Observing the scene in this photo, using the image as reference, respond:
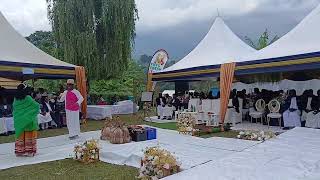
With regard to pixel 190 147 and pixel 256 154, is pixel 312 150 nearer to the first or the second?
pixel 256 154

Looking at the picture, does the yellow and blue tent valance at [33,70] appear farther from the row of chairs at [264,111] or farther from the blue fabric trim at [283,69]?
the row of chairs at [264,111]

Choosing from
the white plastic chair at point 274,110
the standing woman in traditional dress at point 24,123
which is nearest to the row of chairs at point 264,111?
the white plastic chair at point 274,110

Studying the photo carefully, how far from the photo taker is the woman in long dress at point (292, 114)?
998 cm

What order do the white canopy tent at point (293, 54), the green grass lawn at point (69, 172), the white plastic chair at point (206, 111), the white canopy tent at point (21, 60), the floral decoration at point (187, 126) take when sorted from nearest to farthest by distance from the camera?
the green grass lawn at point (69, 172)
the white canopy tent at point (293, 54)
the floral decoration at point (187, 126)
the white canopy tent at point (21, 60)
the white plastic chair at point (206, 111)

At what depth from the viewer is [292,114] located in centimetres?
1002

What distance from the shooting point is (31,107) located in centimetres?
704

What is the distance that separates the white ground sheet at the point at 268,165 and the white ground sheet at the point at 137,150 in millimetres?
1398

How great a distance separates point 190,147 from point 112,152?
1.55m

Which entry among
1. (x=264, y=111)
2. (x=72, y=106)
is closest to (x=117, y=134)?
(x=72, y=106)

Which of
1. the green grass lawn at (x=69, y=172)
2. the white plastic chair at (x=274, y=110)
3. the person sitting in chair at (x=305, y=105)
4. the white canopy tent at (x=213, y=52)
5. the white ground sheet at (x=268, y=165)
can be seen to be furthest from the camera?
the white canopy tent at (x=213, y=52)

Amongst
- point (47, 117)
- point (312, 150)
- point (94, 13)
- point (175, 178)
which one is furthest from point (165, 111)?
point (175, 178)

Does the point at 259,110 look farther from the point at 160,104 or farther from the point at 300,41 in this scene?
the point at 160,104

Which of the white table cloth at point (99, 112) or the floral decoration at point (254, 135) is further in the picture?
the white table cloth at point (99, 112)

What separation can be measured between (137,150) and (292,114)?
517 centimetres
